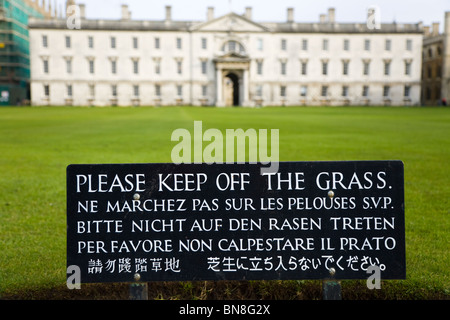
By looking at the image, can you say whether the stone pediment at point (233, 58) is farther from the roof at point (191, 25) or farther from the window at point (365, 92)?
the window at point (365, 92)

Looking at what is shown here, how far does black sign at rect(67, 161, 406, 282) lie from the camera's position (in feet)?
9.74

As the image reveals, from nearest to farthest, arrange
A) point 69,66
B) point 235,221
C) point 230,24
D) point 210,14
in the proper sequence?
point 235,221, point 230,24, point 69,66, point 210,14

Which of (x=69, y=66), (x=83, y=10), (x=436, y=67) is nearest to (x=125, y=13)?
(x=83, y=10)

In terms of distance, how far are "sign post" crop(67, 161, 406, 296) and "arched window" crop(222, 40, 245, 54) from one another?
66.4 metres

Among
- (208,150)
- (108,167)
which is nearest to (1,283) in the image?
(108,167)

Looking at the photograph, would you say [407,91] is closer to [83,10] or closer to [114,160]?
[83,10]

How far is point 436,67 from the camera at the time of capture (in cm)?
7544

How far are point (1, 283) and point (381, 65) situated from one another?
2903 inches

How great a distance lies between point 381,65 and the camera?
7131cm

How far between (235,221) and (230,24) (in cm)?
6661

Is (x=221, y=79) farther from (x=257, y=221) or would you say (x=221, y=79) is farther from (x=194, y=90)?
(x=257, y=221)

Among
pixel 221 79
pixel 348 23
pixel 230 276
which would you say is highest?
pixel 348 23

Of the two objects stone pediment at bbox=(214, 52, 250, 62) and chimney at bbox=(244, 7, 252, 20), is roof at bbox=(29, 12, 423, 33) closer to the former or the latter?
chimney at bbox=(244, 7, 252, 20)

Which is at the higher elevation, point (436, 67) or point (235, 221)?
point (436, 67)
